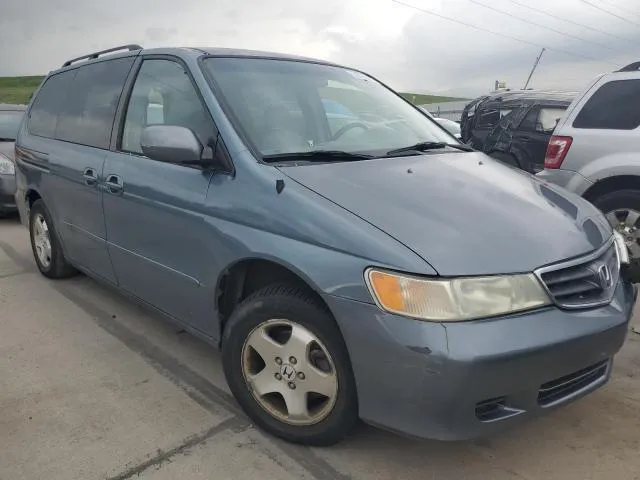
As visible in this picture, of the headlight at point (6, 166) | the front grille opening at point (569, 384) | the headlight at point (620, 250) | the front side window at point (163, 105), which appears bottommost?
the front grille opening at point (569, 384)

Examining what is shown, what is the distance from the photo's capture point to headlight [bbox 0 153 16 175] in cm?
755

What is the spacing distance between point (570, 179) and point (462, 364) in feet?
12.3

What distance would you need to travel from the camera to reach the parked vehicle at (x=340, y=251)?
2.10 m

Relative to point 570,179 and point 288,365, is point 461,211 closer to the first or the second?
point 288,365

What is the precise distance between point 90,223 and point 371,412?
8.04 feet

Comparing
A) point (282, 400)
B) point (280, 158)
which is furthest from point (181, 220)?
point (282, 400)

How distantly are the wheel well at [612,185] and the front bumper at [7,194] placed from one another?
663 centimetres

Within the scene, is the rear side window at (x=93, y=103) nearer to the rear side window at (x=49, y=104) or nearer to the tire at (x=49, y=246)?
the rear side window at (x=49, y=104)

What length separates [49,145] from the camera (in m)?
4.46

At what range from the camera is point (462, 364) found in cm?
200

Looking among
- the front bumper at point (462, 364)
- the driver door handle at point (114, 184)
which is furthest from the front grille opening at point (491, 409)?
the driver door handle at point (114, 184)

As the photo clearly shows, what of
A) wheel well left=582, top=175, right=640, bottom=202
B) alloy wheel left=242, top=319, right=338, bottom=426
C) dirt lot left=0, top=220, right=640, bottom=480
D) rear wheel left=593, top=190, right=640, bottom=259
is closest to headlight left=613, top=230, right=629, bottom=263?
dirt lot left=0, top=220, right=640, bottom=480

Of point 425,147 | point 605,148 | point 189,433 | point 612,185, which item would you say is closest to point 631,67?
point 605,148

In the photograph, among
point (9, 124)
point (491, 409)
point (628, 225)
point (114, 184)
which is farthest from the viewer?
point (9, 124)
